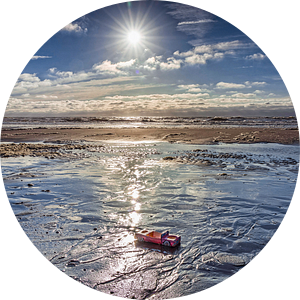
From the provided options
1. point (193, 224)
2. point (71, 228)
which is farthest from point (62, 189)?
point (193, 224)

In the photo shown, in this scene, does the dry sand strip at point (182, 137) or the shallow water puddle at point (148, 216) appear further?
the dry sand strip at point (182, 137)

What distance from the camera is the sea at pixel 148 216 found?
5.10 m

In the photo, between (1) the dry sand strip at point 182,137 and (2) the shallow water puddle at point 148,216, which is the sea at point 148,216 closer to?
(2) the shallow water puddle at point 148,216

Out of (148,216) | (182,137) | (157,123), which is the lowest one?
(148,216)

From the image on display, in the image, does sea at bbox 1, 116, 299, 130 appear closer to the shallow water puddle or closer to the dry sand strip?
the dry sand strip

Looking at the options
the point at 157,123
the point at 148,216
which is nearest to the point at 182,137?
A: the point at 148,216

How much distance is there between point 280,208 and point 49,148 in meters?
18.5

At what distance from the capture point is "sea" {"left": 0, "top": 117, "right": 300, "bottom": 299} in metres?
5.10

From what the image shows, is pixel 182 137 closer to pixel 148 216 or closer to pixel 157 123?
pixel 148 216

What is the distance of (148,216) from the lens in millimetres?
7684

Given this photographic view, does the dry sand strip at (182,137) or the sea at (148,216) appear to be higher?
the dry sand strip at (182,137)

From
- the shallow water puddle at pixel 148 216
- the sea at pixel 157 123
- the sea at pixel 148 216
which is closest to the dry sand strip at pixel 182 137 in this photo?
the sea at pixel 148 216

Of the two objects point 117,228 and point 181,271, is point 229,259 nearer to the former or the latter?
point 181,271

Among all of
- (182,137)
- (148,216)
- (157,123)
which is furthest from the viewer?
(157,123)
